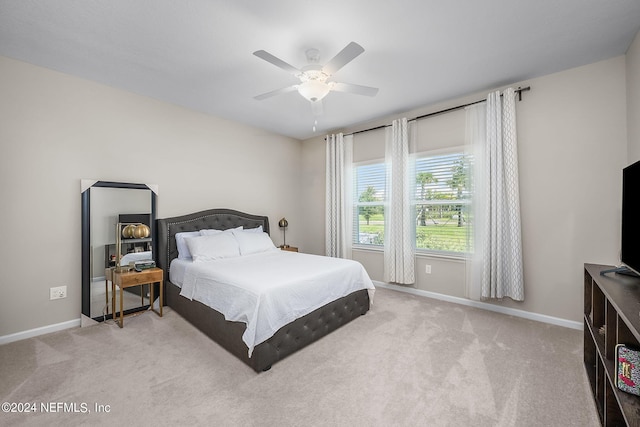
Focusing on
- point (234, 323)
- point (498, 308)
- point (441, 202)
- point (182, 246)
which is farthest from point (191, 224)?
point (498, 308)

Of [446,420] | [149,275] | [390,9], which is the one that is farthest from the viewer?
[149,275]

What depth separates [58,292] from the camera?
9.07 ft

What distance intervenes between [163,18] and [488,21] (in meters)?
2.39

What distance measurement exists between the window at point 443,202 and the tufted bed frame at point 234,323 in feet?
4.46

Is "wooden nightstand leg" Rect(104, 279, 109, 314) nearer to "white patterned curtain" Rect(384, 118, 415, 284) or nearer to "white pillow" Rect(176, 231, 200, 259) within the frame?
"white pillow" Rect(176, 231, 200, 259)

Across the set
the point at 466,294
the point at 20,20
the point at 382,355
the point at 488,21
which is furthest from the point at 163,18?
the point at 466,294

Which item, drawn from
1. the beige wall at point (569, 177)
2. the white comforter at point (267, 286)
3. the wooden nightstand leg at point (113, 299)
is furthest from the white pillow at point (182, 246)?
the beige wall at point (569, 177)

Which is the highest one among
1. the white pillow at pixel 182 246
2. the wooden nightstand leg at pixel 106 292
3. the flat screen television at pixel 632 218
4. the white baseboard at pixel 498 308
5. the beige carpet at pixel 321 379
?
the flat screen television at pixel 632 218

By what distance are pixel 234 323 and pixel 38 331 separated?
2073 mm

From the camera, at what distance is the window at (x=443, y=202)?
345 centimetres

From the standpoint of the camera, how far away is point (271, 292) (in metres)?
2.13

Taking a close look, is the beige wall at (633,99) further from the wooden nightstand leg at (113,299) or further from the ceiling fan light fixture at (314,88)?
the wooden nightstand leg at (113,299)

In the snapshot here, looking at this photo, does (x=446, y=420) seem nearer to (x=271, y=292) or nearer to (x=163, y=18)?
(x=271, y=292)

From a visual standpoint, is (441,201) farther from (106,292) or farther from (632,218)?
(106,292)
